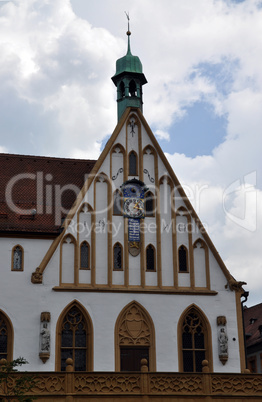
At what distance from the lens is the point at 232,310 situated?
1303 inches

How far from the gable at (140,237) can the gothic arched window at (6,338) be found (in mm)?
2395

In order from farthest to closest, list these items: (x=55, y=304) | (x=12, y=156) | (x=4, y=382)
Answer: (x=12, y=156)
(x=55, y=304)
(x=4, y=382)

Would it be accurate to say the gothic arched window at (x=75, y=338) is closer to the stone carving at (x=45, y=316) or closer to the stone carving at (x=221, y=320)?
the stone carving at (x=45, y=316)

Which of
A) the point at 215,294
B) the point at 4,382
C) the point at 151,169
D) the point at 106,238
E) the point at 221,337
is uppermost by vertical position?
the point at 151,169

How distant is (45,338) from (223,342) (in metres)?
8.43

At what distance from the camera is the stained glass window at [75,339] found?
3130 cm

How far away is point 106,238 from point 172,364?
22.1 ft

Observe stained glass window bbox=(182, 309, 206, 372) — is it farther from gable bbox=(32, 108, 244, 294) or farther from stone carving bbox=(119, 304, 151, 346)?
stone carving bbox=(119, 304, 151, 346)

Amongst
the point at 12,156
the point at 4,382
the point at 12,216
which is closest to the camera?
the point at 4,382

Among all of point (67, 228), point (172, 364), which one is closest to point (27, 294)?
point (67, 228)

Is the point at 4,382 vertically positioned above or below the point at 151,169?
below

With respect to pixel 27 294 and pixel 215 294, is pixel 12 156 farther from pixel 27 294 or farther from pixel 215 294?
pixel 215 294

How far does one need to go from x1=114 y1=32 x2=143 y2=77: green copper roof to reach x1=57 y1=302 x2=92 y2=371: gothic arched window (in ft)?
45.8

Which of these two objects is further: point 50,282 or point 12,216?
point 12,216
